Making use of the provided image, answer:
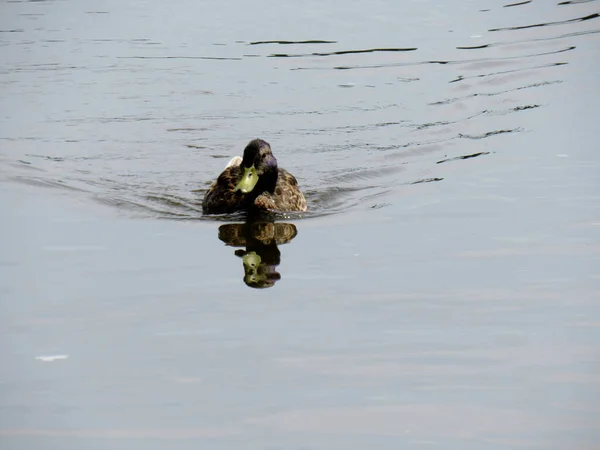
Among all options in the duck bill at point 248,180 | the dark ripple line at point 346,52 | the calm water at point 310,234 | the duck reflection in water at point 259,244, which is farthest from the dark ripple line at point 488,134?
the dark ripple line at point 346,52

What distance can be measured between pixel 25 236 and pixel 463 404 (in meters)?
4.88

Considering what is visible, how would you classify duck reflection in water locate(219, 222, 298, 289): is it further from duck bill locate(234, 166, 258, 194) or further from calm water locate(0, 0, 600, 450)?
duck bill locate(234, 166, 258, 194)

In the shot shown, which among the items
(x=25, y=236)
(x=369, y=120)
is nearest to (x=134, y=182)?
(x=25, y=236)

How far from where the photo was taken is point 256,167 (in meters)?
11.4

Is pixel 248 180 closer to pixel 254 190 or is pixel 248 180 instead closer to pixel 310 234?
pixel 254 190

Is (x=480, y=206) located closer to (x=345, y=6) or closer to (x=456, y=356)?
(x=456, y=356)

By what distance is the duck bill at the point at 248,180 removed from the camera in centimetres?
1120

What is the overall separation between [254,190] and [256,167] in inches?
8.9

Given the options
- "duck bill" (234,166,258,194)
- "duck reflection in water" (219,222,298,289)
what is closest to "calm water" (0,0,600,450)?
"duck reflection in water" (219,222,298,289)

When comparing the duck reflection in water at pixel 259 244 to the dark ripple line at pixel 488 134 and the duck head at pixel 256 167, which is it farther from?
the dark ripple line at pixel 488 134

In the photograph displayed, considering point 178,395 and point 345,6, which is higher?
point 345,6

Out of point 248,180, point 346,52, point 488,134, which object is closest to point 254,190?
point 248,180

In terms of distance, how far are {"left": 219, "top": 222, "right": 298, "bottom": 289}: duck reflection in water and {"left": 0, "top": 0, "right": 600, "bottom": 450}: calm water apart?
40 millimetres

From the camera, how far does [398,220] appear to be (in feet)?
34.8
